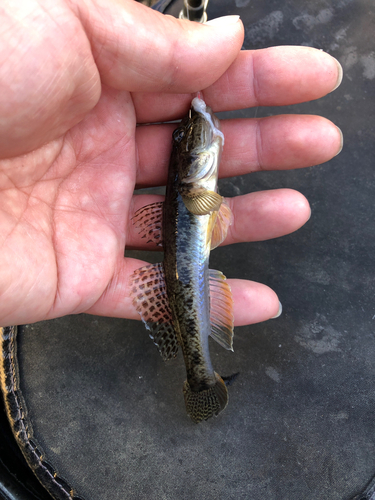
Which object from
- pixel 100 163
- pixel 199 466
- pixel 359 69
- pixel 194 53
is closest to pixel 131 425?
pixel 199 466

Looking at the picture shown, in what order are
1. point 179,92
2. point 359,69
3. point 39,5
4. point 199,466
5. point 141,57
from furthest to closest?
point 359,69, point 199,466, point 179,92, point 141,57, point 39,5

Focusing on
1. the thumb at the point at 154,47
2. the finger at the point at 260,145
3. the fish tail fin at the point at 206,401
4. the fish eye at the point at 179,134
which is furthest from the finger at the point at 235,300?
the thumb at the point at 154,47

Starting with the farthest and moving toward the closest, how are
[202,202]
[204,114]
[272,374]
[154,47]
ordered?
1. [272,374]
2. [204,114]
3. [202,202]
4. [154,47]

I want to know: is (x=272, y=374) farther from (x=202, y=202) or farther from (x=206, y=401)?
(x=202, y=202)

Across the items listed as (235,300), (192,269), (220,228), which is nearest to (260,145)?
(220,228)

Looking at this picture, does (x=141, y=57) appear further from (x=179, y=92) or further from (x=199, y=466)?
(x=199, y=466)

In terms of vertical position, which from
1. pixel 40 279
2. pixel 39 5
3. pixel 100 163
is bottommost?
pixel 40 279

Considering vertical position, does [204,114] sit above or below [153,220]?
above
